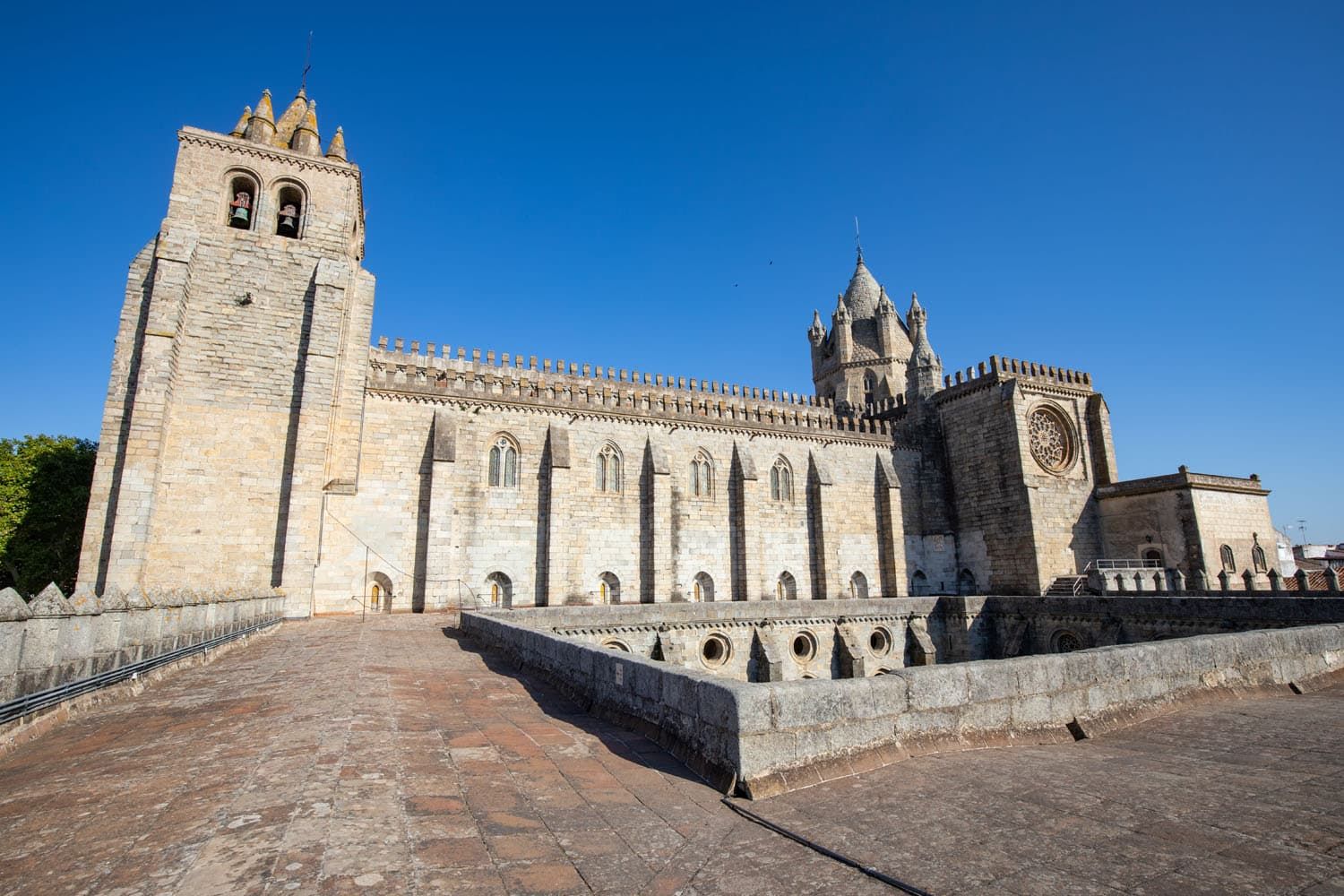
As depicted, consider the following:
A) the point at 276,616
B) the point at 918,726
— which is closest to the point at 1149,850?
the point at 918,726

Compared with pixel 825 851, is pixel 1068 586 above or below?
above

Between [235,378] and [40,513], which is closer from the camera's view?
[235,378]

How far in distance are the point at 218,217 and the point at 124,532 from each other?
10099 mm

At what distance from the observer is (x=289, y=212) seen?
69.4 ft

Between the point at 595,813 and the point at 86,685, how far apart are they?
6305 millimetres

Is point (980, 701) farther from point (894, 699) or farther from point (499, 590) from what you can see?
point (499, 590)

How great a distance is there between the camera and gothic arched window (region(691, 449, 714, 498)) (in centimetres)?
2644

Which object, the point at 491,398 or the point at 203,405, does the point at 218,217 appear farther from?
the point at 491,398

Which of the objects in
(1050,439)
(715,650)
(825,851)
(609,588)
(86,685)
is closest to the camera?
(825,851)

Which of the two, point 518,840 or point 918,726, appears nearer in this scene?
point 518,840

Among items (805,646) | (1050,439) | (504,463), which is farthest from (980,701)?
(1050,439)

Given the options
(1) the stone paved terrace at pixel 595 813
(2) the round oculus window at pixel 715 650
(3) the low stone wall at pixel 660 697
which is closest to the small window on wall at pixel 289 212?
(2) the round oculus window at pixel 715 650

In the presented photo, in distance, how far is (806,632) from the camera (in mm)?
21688

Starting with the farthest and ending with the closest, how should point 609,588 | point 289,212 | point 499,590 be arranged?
point 609,588, point 499,590, point 289,212
